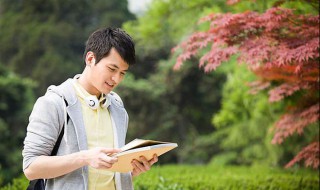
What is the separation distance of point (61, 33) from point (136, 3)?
112 inches

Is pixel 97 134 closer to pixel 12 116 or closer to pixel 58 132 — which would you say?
pixel 58 132

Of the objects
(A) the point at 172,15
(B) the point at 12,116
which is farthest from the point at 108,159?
(B) the point at 12,116

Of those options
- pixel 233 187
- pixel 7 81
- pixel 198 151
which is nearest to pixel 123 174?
pixel 233 187

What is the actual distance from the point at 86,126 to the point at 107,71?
240mm

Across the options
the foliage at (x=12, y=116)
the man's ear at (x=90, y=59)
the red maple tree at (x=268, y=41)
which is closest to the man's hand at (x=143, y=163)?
the man's ear at (x=90, y=59)

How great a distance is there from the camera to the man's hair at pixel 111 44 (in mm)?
1900

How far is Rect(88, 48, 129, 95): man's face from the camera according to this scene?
6.24ft

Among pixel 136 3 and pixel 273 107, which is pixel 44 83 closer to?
pixel 136 3

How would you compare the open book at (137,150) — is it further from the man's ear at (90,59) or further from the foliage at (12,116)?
the foliage at (12,116)

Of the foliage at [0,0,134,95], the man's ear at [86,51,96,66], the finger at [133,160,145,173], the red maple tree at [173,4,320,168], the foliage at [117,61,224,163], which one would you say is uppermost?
the foliage at [0,0,134,95]

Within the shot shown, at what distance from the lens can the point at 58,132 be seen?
181 cm

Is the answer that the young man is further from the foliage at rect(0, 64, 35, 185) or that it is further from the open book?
the foliage at rect(0, 64, 35, 185)

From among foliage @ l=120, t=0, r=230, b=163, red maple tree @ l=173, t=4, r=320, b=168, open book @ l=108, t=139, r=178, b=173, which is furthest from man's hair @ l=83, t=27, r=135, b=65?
foliage @ l=120, t=0, r=230, b=163

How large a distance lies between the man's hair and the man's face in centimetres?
2
